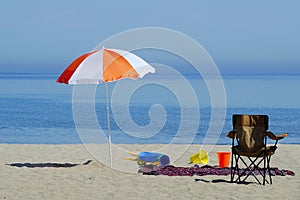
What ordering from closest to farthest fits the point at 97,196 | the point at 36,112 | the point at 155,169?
1. the point at 97,196
2. the point at 155,169
3. the point at 36,112

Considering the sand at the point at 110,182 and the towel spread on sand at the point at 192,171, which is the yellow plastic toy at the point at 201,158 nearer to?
the sand at the point at 110,182

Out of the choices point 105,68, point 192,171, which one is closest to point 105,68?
point 105,68

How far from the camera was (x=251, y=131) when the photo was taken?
241 inches

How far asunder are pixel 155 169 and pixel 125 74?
1210mm

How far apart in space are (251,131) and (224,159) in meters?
1.11

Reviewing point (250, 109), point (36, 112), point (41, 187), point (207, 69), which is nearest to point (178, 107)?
point (250, 109)

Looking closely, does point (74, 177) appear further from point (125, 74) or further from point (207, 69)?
point (207, 69)

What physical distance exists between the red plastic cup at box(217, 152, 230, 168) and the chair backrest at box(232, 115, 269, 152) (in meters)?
0.97

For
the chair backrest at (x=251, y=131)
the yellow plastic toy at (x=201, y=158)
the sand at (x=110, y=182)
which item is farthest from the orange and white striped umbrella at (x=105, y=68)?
the yellow plastic toy at (x=201, y=158)

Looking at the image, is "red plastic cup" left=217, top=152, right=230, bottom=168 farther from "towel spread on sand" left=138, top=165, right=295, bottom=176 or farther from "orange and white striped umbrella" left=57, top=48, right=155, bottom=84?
"orange and white striped umbrella" left=57, top=48, right=155, bottom=84

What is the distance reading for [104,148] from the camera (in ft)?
31.9

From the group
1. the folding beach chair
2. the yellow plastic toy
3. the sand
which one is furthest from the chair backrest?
the yellow plastic toy

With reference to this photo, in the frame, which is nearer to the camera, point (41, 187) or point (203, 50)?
point (41, 187)

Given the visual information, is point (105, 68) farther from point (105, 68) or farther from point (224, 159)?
point (224, 159)
